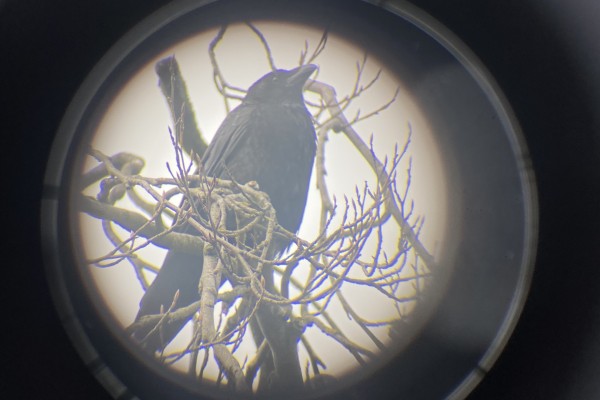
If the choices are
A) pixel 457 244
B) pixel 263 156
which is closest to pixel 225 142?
pixel 263 156

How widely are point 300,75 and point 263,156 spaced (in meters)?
0.13

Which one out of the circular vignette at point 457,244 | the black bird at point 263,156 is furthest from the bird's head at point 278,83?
the circular vignette at point 457,244

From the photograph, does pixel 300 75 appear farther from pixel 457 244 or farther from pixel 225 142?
pixel 457 244

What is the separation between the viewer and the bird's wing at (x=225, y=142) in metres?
0.80

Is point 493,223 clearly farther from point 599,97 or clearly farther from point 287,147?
point 287,147

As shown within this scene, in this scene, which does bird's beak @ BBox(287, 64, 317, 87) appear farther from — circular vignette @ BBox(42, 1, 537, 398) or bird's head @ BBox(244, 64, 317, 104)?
circular vignette @ BBox(42, 1, 537, 398)

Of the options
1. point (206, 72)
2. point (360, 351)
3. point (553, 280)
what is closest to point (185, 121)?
point (206, 72)

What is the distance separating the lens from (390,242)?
0.82 metres

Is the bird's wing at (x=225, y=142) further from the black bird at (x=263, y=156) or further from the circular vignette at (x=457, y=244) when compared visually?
the circular vignette at (x=457, y=244)

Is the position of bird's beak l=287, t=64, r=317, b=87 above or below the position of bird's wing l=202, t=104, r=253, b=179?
above

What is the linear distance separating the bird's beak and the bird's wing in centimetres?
8

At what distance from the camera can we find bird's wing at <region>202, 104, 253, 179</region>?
2.63ft

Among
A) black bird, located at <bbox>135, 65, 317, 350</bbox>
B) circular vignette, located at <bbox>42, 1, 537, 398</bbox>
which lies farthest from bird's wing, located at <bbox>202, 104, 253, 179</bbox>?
circular vignette, located at <bbox>42, 1, 537, 398</bbox>

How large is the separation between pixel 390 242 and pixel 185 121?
356mm
